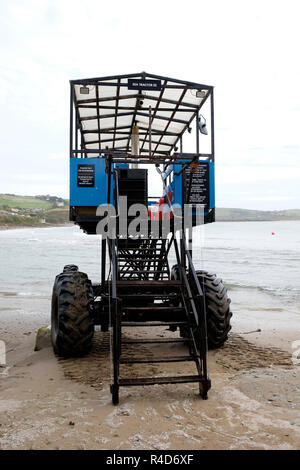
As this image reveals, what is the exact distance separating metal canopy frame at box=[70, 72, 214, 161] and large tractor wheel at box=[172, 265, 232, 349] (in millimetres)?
2394

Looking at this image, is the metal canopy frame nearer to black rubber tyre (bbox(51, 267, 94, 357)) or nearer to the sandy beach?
black rubber tyre (bbox(51, 267, 94, 357))

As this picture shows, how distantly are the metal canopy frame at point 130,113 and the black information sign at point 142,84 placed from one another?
4.0 inches

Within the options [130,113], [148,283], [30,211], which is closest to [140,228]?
[148,283]

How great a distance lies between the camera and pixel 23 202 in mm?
146250

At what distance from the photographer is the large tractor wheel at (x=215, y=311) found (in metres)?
6.19

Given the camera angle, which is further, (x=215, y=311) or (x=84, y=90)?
(x=84, y=90)

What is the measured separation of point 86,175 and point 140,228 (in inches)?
64.8

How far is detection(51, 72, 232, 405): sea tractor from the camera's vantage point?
5.35 m

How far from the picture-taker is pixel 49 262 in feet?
85.7

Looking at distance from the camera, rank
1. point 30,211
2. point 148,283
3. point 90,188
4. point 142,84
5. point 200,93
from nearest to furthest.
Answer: point 148,283 → point 90,188 → point 142,84 → point 200,93 → point 30,211

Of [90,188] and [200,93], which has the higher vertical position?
[200,93]

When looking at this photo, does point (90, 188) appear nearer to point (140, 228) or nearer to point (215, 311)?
point (140, 228)

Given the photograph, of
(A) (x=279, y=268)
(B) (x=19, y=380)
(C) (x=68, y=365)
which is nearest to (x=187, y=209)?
(C) (x=68, y=365)

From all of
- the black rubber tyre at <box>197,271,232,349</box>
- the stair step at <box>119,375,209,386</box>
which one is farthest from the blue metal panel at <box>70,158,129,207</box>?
the stair step at <box>119,375,209,386</box>
